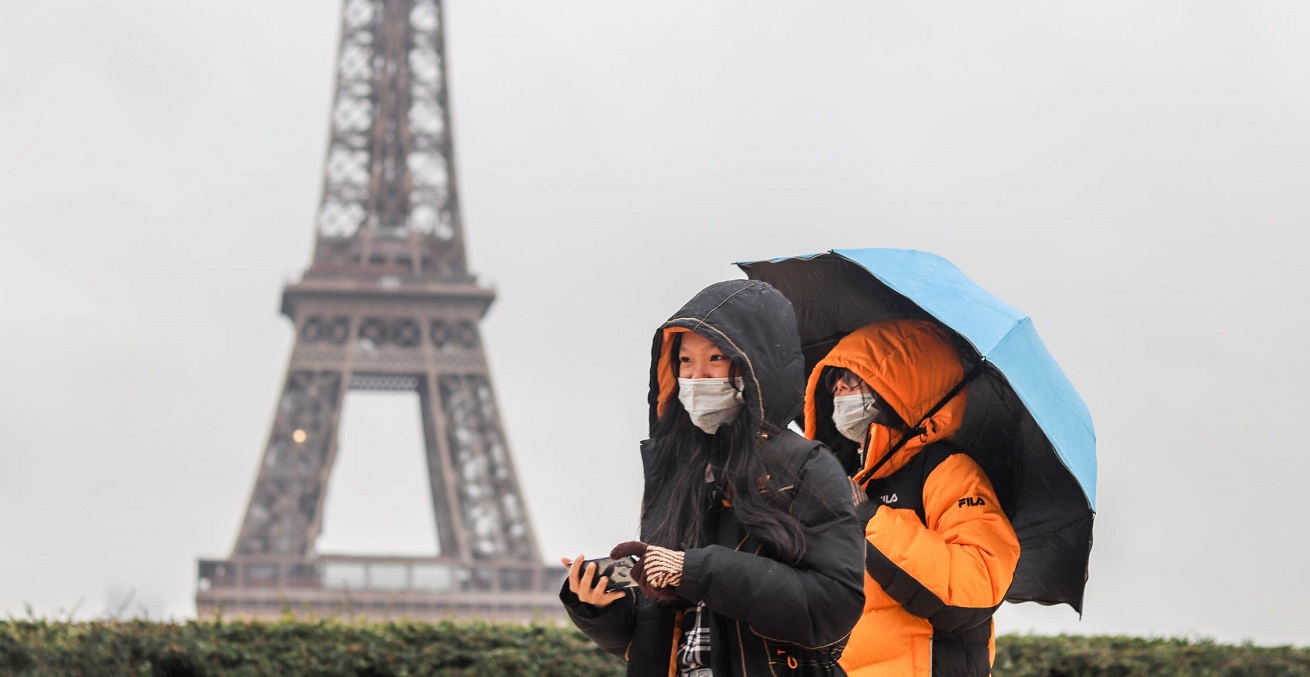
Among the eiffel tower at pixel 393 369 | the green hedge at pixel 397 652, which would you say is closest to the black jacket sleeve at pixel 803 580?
the green hedge at pixel 397 652

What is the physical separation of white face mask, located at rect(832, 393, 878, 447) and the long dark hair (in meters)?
0.78

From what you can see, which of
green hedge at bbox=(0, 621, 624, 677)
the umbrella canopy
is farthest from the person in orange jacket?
green hedge at bbox=(0, 621, 624, 677)

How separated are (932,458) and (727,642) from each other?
105cm

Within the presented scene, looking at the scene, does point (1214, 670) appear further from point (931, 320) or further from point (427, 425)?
point (427, 425)

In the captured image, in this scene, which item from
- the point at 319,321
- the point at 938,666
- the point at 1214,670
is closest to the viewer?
the point at 938,666

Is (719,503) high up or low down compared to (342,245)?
down

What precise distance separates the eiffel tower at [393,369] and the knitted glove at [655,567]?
2904 cm

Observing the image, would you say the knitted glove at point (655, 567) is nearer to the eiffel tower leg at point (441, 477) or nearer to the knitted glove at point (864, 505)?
the knitted glove at point (864, 505)

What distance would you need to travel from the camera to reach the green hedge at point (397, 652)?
5.71m

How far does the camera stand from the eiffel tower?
3241cm

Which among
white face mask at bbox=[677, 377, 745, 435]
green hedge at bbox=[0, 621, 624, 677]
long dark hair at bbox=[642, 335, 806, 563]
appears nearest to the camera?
long dark hair at bbox=[642, 335, 806, 563]

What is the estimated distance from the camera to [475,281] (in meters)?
33.8

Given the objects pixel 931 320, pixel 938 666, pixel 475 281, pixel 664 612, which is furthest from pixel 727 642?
pixel 475 281

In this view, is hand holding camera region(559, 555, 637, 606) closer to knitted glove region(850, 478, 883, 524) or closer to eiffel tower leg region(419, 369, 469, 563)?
knitted glove region(850, 478, 883, 524)
